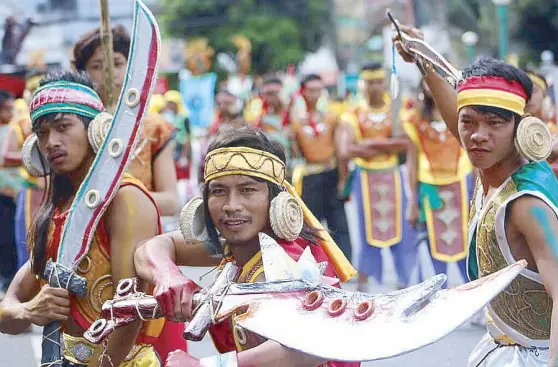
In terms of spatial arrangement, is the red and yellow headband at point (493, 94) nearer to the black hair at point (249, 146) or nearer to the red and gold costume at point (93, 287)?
the black hair at point (249, 146)

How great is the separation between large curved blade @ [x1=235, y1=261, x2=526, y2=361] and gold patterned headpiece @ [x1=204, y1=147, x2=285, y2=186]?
539 millimetres

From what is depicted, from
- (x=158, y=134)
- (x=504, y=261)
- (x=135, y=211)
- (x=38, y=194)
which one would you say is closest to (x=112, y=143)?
(x=135, y=211)

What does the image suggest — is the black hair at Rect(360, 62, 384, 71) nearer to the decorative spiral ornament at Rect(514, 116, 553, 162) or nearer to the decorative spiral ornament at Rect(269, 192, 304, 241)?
the decorative spiral ornament at Rect(514, 116, 553, 162)

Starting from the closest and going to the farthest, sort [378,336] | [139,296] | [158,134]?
1. [378,336]
2. [139,296]
3. [158,134]

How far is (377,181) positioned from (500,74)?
681 cm

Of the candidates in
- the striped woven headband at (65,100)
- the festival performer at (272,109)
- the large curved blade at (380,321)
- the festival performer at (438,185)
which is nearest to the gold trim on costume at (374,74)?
the festival performer at (438,185)

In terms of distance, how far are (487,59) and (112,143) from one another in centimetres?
135

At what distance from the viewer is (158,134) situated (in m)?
6.20

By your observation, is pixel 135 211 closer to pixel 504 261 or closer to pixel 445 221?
pixel 504 261

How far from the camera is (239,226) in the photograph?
11.9 ft

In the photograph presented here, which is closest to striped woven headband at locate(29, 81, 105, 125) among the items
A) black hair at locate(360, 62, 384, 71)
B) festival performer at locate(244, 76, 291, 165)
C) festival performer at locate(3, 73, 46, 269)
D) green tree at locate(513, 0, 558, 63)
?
festival performer at locate(3, 73, 46, 269)

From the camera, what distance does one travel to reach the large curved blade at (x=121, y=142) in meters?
3.96

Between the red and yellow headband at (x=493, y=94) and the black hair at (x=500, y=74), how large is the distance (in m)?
0.01

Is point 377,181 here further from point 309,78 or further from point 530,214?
point 530,214
